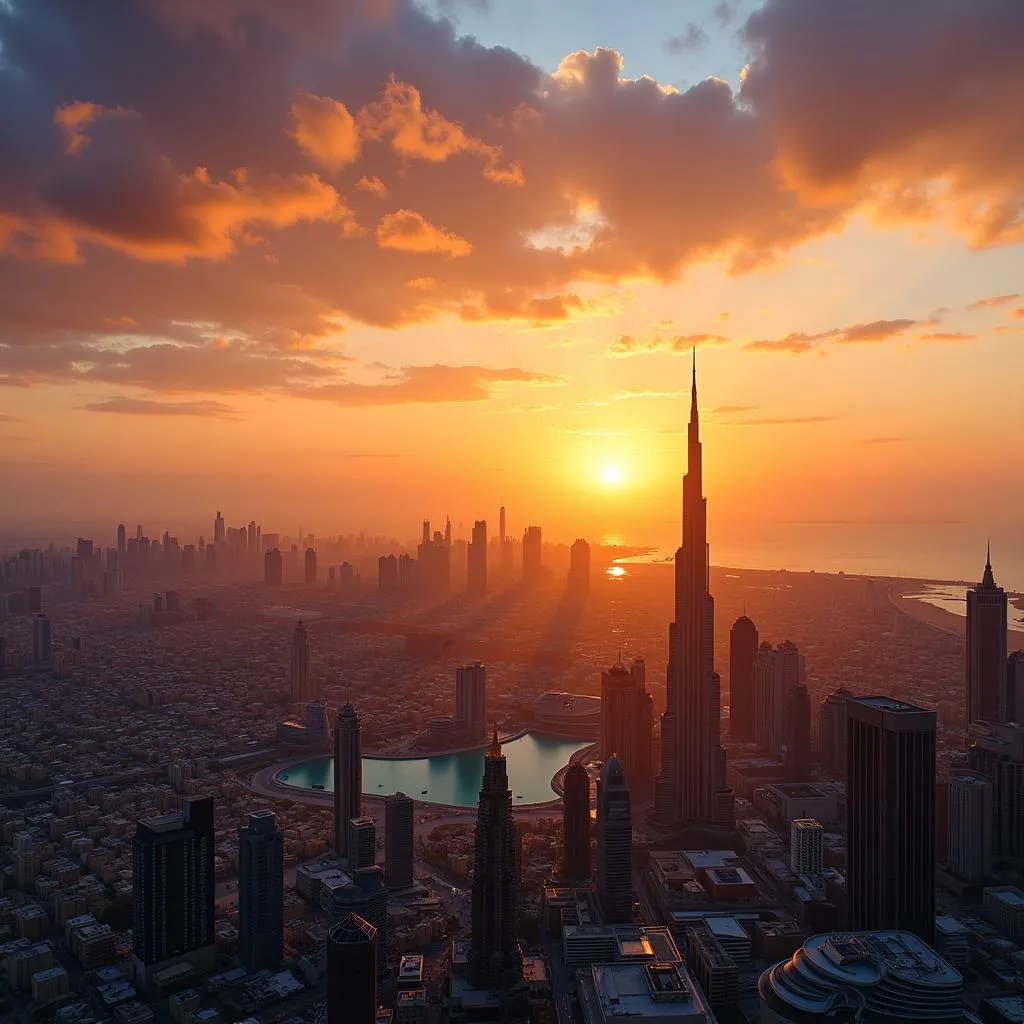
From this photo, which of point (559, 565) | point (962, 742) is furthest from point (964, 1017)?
point (559, 565)

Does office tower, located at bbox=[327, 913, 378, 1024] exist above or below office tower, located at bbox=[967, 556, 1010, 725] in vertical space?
below

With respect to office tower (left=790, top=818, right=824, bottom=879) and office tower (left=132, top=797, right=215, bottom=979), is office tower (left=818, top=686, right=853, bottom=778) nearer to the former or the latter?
office tower (left=790, top=818, right=824, bottom=879)

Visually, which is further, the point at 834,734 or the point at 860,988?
the point at 834,734

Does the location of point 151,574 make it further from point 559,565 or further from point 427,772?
point 427,772

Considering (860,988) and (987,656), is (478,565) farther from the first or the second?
(860,988)

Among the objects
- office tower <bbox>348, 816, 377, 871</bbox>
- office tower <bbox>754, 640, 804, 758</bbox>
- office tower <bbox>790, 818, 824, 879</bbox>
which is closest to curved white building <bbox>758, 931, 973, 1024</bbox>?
office tower <bbox>790, 818, 824, 879</bbox>

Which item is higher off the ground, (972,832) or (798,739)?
(798,739)

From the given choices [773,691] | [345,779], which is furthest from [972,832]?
[345,779]
